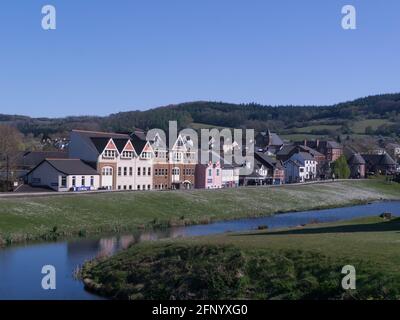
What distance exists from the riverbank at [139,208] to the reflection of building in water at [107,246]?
10.5 feet

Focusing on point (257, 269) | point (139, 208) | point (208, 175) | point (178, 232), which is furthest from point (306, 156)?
point (257, 269)

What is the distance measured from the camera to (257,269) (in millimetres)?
25766

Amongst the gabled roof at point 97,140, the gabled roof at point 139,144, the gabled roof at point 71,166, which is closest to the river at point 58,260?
the gabled roof at point 71,166

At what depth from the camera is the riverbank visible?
4619 cm

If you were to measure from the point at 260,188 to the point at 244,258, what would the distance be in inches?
2403

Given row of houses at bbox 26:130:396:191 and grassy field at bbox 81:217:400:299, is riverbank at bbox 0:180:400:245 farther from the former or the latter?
grassy field at bbox 81:217:400:299

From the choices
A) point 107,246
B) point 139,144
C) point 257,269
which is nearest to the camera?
point 257,269

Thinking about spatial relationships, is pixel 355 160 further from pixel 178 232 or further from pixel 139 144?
pixel 178 232

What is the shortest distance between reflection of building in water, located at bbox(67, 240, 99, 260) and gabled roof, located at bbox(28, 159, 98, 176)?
28.3 metres

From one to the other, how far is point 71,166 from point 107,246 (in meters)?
33.2

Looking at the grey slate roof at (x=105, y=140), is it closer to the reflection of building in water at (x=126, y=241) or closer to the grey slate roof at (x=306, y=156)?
the reflection of building in water at (x=126, y=241)

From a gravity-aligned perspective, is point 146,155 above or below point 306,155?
above
